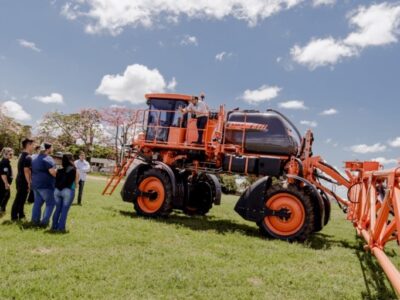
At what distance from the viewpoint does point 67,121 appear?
63.7 meters

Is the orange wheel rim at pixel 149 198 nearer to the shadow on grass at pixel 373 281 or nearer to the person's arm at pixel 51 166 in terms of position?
the person's arm at pixel 51 166

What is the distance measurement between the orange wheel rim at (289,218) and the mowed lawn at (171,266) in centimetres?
47

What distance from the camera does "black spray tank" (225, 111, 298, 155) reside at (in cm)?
1021

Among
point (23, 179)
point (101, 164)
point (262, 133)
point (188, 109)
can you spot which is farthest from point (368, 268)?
point (101, 164)

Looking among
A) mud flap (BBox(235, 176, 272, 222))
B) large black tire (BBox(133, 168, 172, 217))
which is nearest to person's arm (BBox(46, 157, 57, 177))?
large black tire (BBox(133, 168, 172, 217))

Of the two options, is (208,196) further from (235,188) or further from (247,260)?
(235,188)

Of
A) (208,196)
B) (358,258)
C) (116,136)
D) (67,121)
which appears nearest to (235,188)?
(208,196)

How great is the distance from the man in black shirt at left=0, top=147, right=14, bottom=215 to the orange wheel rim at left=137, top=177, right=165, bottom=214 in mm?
3672

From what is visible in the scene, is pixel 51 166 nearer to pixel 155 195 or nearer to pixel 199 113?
pixel 155 195

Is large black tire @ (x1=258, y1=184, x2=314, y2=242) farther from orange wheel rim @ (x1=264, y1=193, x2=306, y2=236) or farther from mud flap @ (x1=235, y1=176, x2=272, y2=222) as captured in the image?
mud flap @ (x1=235, y1=176, x2=272, y2=222)

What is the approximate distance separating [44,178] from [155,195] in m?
3.60

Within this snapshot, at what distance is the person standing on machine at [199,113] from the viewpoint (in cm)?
1145

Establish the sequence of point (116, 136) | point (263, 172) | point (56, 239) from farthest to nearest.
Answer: point (116, 136) → point (263, 172) → point (56, 239)

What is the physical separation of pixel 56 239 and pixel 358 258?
6.44m
